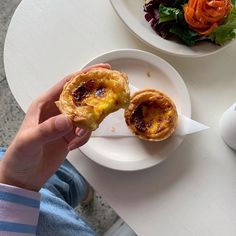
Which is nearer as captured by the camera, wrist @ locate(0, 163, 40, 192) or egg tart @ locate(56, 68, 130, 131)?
egg tart @ locate(56, 68, 130, 131)

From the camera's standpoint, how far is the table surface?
870 mm

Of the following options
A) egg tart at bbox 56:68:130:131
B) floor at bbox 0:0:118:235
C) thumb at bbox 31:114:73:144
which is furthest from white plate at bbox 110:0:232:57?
floor at bbox 0:0:118:235

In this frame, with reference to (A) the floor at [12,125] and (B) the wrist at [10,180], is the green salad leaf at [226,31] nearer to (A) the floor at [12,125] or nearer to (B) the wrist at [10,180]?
(B) the wrist at [10,180]

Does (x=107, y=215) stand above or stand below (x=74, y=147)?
below

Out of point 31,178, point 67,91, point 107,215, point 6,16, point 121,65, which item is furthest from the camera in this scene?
point 6,16

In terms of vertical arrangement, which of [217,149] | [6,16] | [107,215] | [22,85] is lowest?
[107,215]

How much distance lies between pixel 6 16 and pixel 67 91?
1.05 m

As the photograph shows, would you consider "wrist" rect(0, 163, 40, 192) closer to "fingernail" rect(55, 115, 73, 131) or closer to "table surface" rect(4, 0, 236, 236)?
"table surface" rect(4, 0, 236, 236)

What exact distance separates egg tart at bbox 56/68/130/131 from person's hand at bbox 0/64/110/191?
29 mm

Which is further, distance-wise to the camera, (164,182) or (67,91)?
(164,182)

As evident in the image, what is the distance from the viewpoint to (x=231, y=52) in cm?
99

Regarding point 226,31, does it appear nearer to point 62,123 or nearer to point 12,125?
point 62,123

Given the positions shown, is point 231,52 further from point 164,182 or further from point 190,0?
point 164,182

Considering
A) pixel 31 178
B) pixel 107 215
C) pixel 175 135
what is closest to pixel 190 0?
pixel 175 135
